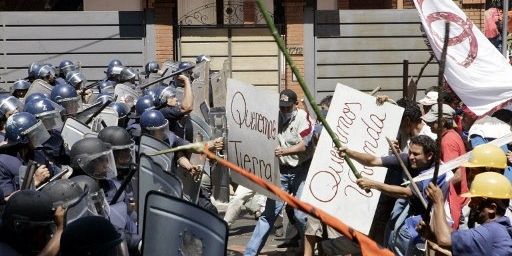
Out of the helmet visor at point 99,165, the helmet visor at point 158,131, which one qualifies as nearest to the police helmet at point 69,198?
the helmet visor at point 99,165

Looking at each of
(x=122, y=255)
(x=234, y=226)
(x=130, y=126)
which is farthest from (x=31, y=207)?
(x=234, y=226)

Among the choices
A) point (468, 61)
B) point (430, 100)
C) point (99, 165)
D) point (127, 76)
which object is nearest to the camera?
point (99, 165)

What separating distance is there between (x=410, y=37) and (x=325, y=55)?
1704mm

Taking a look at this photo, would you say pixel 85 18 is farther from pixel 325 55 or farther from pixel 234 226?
pixel 234 226

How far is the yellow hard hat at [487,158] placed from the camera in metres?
6.20

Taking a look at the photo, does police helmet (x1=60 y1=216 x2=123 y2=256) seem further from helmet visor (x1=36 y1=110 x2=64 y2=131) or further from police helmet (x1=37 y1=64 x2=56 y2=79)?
police helmet (x1=37 y1=64 x2=56 y2=79)

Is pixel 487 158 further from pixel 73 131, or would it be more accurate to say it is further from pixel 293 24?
pixel 293 24

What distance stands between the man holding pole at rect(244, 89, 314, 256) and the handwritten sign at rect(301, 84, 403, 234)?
3.66 feet

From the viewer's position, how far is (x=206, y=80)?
474 inches

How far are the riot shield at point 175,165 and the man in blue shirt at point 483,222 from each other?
2047 mm

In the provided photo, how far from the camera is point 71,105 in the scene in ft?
33.1

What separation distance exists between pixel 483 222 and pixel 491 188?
0.55ft

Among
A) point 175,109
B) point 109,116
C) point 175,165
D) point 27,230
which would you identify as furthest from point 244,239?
point 27,230

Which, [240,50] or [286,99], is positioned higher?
[286,99]
